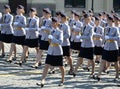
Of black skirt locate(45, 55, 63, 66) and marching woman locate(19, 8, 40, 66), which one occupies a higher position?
marching woman locate(19, 8, 40, 66)

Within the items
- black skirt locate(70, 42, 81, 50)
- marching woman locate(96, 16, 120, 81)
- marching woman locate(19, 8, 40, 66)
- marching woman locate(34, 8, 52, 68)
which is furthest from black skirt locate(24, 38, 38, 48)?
marching woman locate(96, 16, 120, 81)

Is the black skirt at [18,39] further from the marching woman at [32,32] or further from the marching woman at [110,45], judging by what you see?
the marching woman at [110,45]

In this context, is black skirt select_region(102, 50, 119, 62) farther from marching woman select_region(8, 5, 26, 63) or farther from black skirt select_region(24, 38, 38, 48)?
marching woman select_region(8, 5, 26, 63)

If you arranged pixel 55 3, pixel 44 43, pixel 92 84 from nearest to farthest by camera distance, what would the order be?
pixel 92 84, pixel 44 43, pixel 55 3

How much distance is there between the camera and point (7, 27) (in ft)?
51.2

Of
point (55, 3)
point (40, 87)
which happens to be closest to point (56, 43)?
point (40, 87)

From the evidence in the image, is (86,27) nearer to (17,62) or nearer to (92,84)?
(92,84)

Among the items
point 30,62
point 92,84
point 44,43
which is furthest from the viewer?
point 30,62

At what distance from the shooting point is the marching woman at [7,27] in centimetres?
1538

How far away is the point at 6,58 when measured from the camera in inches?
629

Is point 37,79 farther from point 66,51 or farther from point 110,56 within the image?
point 110,56

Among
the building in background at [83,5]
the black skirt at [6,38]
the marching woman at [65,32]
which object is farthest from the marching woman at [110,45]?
the building in background at [83,5]

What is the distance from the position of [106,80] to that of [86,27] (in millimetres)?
1711

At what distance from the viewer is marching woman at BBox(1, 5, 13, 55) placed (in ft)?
50.4
